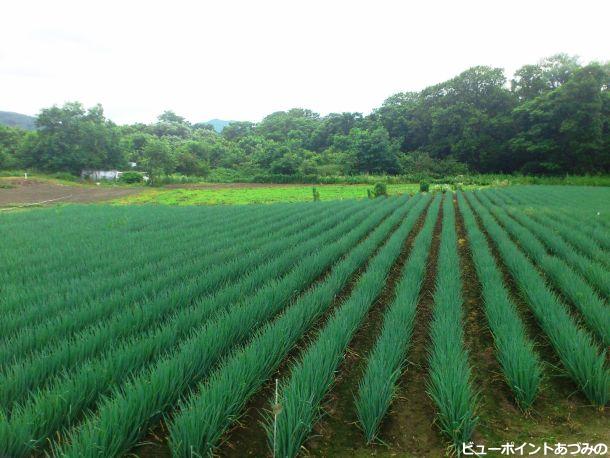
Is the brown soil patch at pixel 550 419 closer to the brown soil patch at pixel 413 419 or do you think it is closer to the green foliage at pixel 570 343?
the green foliage at pixel 570 343

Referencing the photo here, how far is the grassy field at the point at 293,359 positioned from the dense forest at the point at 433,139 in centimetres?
3660

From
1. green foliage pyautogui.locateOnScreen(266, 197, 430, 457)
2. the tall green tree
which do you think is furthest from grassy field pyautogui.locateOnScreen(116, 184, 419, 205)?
green foliage pyautogui.locateOnScreen(266, 197, 430, 457)

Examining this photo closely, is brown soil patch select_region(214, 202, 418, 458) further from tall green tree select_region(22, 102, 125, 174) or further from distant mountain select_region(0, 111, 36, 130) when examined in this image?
distant mountain select_region(0, 111, 36, 130)

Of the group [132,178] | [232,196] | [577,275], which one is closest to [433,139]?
[232,196]

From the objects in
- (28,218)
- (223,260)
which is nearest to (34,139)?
(28,218)

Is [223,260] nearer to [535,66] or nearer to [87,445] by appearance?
[87,445]

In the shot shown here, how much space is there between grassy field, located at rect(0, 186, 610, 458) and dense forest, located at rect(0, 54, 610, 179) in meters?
36.6

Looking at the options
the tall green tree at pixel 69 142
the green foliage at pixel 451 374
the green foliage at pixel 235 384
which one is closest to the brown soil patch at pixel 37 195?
the tall green tree at pixel 69 142

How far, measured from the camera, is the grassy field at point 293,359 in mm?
1905

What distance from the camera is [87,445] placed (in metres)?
1.55

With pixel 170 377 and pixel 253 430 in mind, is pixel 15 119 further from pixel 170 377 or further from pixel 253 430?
pixel 253 430

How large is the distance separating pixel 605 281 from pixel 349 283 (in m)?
2.93

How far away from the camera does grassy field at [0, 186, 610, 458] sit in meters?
1.91

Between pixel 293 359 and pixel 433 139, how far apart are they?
170 feet
